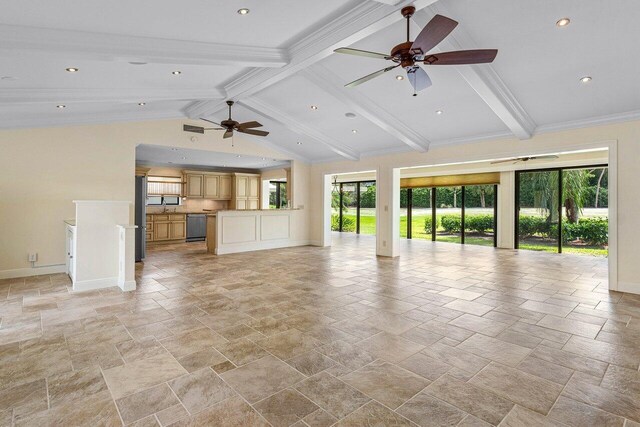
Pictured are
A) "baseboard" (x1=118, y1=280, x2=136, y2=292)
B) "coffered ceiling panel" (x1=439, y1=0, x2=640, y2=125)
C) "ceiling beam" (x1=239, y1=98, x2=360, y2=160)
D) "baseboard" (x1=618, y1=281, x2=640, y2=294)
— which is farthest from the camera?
"ceiling beam" (x1=239, y1=98, x2=360, y2=160)

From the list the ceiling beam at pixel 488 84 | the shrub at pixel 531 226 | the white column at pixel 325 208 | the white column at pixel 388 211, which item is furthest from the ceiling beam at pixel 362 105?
the shrub at pixel 531 226

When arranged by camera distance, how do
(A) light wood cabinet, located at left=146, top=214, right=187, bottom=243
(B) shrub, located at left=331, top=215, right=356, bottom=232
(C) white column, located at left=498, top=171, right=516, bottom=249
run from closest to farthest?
(C) white column, located at left=498, top=171, right=516, bottom=249 < (A) light wood cabinet, located at left=146, top=214, right=187, bottom=243 < (B) shrub, located at left=331, top=215, right=356, bottom=232

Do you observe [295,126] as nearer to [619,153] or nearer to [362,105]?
[362,105]

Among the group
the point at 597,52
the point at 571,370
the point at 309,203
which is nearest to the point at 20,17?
the point at 571,370

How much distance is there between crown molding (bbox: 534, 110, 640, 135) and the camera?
479cm

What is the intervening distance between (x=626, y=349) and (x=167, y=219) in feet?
34.2

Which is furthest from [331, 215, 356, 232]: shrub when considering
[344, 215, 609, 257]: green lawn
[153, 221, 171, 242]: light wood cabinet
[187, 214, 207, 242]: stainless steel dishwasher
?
[153, 221, 171, 242]: light wood cabinet

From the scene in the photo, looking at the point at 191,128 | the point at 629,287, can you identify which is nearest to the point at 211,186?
the point at 191,128

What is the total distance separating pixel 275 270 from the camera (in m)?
6.26

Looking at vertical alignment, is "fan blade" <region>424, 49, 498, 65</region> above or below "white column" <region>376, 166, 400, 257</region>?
above

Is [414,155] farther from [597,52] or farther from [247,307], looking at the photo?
[247,307]

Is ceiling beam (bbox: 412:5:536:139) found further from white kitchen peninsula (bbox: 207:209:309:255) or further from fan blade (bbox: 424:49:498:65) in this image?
white kitchen peninsula (bbox: 207:209:309:255)

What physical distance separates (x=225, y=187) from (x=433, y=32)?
10158mm

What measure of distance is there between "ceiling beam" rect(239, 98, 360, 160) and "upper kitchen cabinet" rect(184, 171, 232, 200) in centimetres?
511
